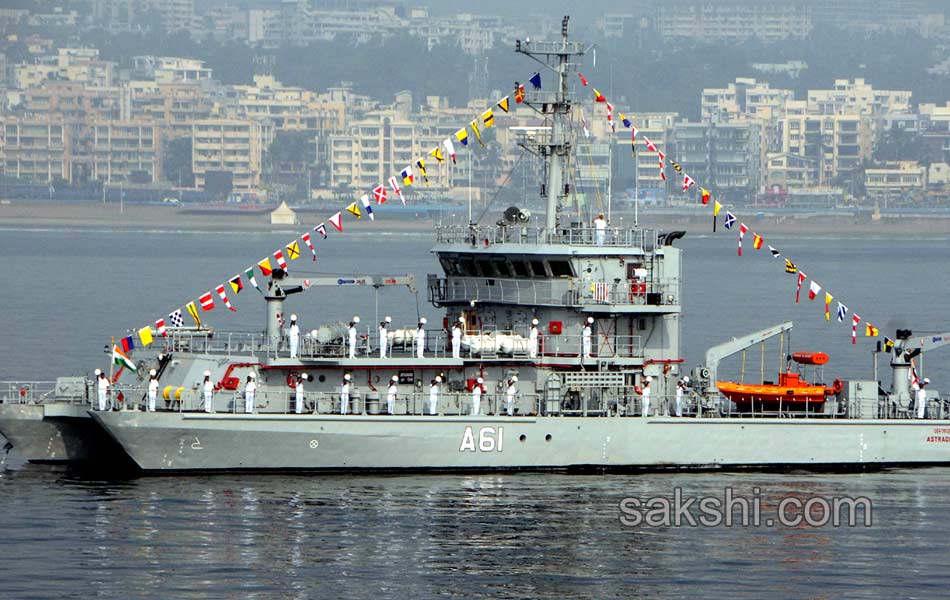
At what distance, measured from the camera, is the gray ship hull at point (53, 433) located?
44906 millimetres

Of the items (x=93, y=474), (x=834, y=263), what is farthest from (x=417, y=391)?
(x=834, y=263)

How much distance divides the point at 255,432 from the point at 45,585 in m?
9.00

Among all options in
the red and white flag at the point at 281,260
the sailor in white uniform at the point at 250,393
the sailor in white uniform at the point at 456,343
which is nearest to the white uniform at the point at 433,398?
the sailor in white uniform at the point at 456,343

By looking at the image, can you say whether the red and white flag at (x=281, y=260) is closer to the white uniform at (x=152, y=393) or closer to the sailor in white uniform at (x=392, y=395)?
the sailor in white uniform at (x=392, y=395)

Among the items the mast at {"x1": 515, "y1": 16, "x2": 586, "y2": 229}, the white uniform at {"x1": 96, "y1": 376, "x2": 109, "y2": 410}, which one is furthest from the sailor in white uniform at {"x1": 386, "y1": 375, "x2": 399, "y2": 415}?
the white uniform at {"x1": 96, "y1": 376, "x2": 109, "y2": 410}

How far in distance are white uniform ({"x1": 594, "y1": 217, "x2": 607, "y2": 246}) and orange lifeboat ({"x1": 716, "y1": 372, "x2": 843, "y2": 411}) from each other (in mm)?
4059

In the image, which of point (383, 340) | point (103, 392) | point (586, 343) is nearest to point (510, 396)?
point (586, 343)

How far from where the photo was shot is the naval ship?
1702 inches

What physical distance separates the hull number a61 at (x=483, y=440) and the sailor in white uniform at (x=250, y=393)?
14.6 ft

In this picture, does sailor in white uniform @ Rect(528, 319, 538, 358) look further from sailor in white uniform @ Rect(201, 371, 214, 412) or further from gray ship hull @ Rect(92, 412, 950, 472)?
sailor in white uniform @ Rect(201, 371, 214, 412)

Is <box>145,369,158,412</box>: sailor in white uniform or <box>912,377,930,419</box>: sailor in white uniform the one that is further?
<box>912,377,930,419</box>: sailor in white uniform

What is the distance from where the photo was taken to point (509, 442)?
145ft

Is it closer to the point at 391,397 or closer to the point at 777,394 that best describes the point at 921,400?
the point at 777,394

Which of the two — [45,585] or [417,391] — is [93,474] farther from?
[45,585]
